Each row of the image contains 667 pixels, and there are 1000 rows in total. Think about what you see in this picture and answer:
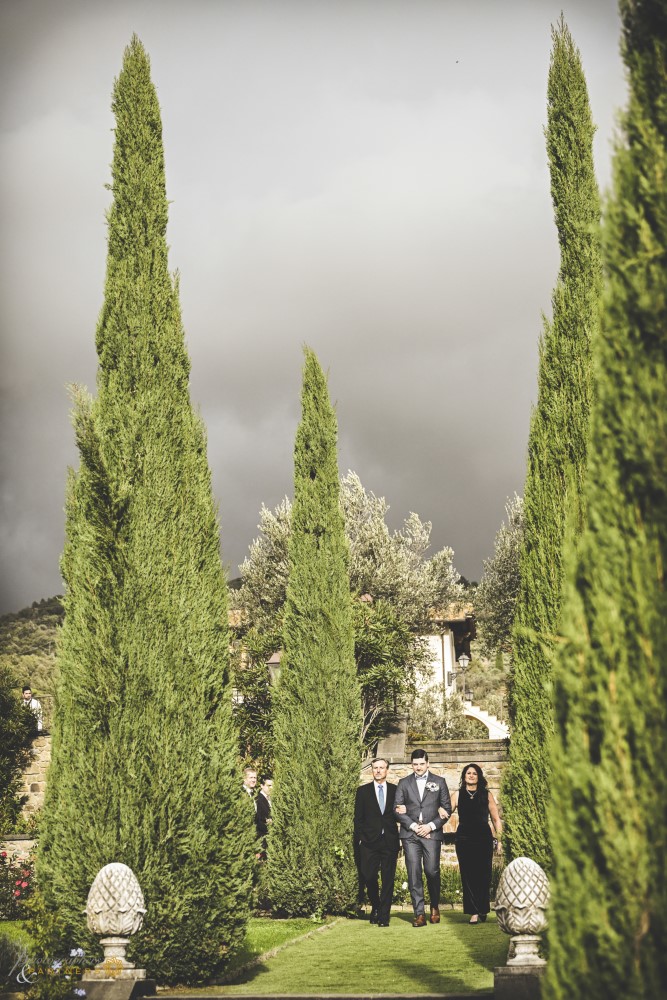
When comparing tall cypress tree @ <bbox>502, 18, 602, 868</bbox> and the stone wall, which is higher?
tall cypress tree @ <bbox>502, 18, 602, 868</bbox>

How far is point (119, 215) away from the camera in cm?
881

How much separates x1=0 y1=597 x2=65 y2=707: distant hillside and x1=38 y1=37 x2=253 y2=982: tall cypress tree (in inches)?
883

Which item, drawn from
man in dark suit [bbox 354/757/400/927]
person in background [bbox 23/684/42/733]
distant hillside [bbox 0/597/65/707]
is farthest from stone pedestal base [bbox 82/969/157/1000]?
distant hillside [bbox 0/597/65/707]

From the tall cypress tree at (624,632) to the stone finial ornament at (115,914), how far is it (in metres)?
4.15

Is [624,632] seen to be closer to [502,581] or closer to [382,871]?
[382,871]

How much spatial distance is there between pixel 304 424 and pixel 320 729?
4.76 m

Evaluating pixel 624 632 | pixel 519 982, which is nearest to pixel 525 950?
pixel 519 982

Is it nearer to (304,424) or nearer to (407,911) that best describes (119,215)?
(304,424)

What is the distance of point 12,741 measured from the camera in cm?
1814

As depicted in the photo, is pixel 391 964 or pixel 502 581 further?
pixel 502 581

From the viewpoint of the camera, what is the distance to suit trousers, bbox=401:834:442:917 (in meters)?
10.6

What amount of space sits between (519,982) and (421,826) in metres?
4.95

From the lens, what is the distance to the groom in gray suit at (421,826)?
10.7 metres

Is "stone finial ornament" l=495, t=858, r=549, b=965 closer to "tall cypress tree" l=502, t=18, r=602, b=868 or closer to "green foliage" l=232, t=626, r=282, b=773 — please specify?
"tall cypress tree" l=502, t=18, r=602, b=868
